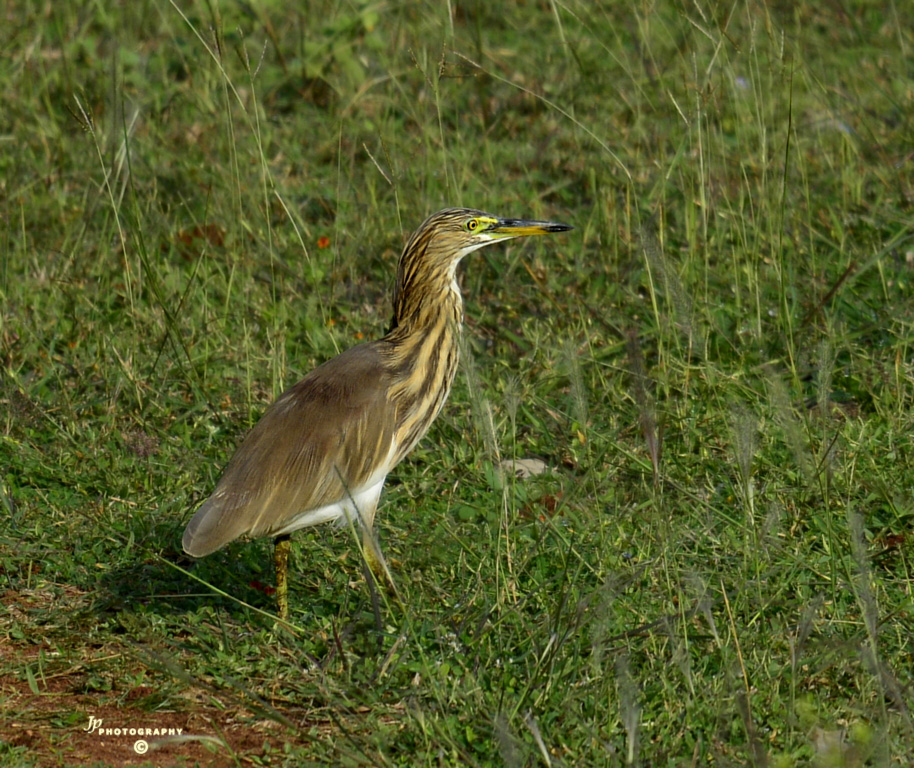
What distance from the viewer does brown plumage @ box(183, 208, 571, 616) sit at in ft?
12.3

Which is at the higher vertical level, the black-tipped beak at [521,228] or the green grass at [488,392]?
the black-tipped beak at [521,228]

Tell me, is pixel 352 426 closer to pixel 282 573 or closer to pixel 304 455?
pixel 304 455

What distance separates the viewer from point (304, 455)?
3.89 metres

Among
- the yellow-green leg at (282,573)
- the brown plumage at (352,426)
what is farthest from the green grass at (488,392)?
the brown plumage at (352,426)

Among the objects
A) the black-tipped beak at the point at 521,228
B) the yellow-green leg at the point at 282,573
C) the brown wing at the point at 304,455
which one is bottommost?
the yellow-green leg at the point at 282,573

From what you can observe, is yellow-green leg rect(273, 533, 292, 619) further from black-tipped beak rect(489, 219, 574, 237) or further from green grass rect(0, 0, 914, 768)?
black-tipped beak rect(489, 219, 574, 237)

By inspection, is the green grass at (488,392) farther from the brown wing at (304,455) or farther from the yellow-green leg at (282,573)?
the brown wing at (304,455)

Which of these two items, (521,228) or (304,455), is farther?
(521,228)

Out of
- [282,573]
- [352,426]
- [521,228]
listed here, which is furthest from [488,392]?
[282,573]

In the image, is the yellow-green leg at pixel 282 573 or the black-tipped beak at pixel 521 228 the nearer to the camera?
the yellow-green leg at pixel 282 573

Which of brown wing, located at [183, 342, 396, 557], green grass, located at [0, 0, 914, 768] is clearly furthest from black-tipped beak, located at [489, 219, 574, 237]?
brown wing, located at [183, 342, 396, 557]

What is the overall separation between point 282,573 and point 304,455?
344 mm

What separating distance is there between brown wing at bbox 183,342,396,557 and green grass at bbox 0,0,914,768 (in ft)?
1.06

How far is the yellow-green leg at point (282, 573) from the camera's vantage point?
3.87 m
